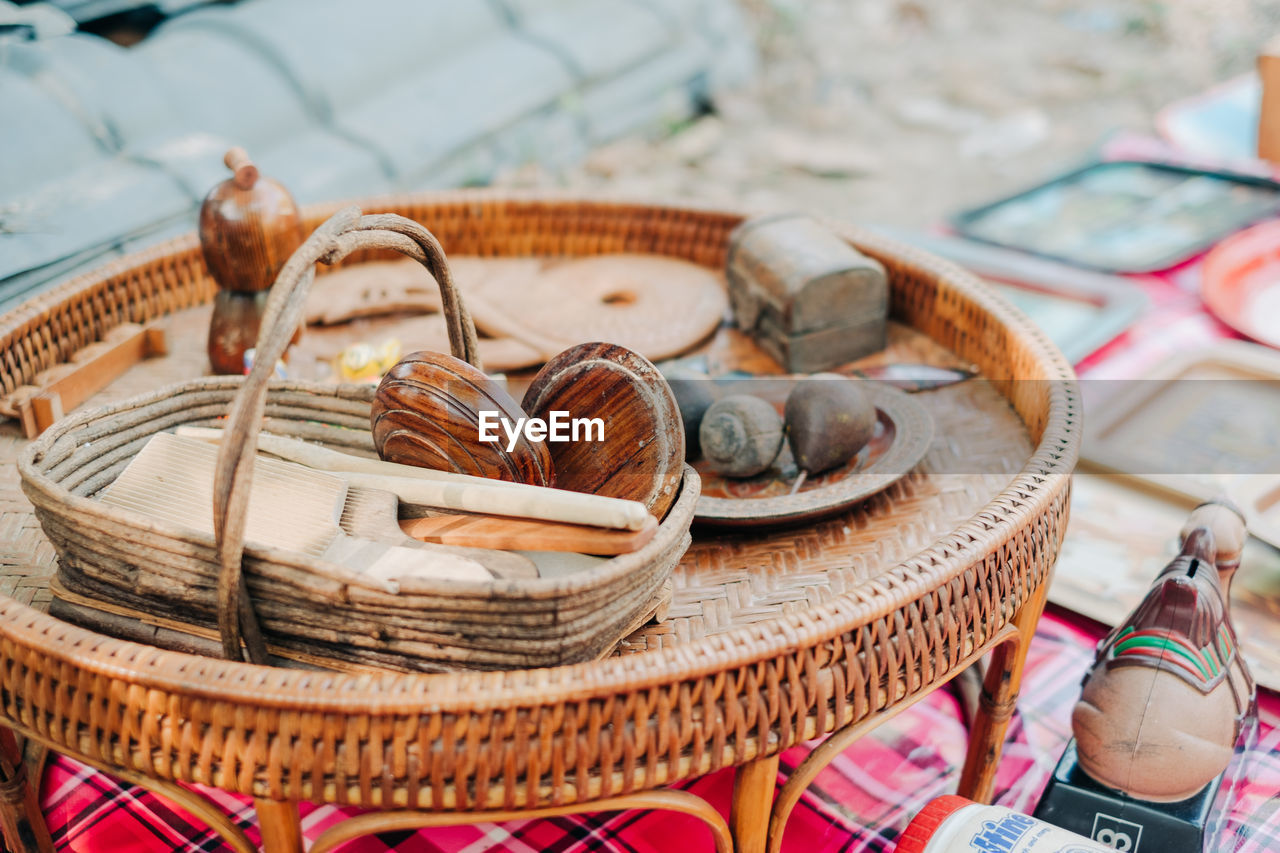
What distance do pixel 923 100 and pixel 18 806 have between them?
4.49 m

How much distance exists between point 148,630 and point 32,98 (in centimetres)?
178

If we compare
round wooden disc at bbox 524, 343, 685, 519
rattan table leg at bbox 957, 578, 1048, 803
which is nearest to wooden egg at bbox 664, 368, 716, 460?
round wooden disc at bbox 524, 343, 685, 519

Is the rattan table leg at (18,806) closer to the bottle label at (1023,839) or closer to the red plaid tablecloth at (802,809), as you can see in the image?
the red plaid tablecloth at (802,809)

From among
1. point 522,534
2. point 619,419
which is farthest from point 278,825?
point 619,419

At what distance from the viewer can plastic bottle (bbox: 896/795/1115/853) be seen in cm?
78

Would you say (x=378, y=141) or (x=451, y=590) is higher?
(x=451, y=590)

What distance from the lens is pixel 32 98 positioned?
2.07m

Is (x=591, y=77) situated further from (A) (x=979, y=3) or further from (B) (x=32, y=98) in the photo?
(A) (x=979, y=3)

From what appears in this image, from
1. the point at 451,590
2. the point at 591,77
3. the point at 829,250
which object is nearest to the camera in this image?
the point at 451,590

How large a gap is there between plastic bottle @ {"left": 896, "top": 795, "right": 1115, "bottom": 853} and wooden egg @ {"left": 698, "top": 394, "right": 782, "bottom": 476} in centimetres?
36

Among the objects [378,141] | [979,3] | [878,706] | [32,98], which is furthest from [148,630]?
[979,3]

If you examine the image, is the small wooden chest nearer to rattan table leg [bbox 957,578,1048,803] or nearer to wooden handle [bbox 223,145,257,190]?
rattan table leg [bbox 957,578,1048,803]

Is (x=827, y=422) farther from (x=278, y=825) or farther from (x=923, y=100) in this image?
(x=923, y=100)

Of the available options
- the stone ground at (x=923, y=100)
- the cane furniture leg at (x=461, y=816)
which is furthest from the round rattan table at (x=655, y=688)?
the stone ground at (x=923, y=100)
